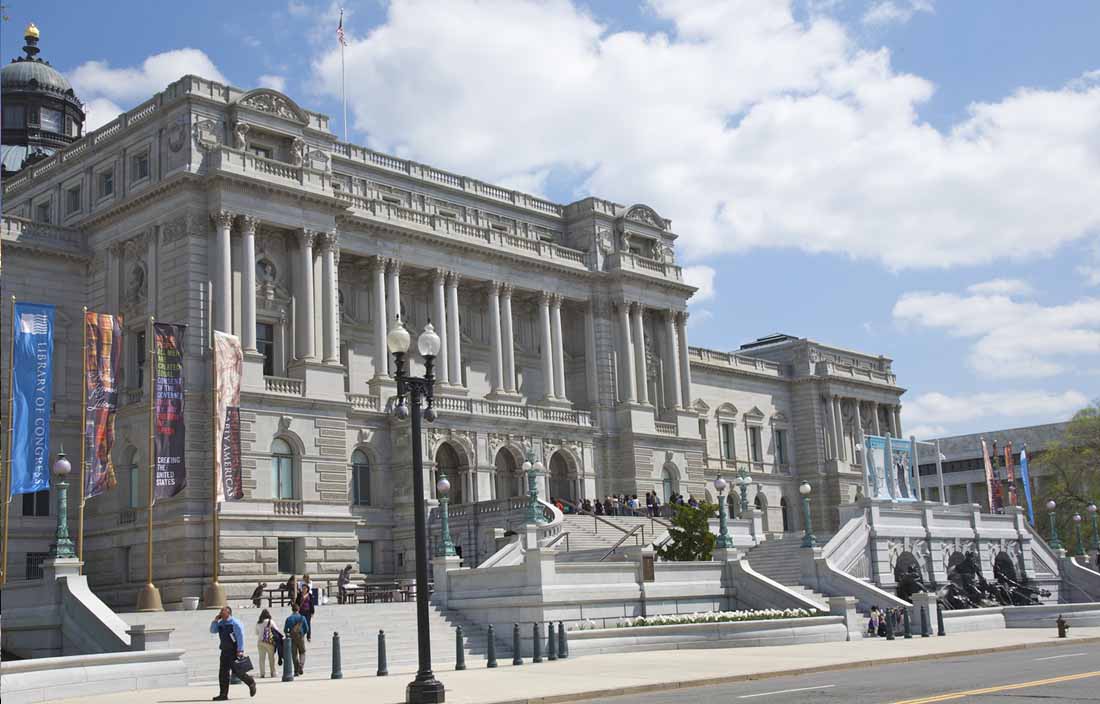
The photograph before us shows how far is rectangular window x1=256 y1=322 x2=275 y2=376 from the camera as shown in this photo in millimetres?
56406

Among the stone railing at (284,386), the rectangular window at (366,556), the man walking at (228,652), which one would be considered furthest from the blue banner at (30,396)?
the rectangular window at (366,556)

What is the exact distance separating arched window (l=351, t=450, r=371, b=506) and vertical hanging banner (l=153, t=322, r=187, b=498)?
1495cm

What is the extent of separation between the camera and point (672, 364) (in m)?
76.1

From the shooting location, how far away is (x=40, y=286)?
5631 cm

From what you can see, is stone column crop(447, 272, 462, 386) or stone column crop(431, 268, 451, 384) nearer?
stone column crop(431, 268, 451, 384)

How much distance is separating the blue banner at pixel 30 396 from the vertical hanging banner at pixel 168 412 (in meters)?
7.23

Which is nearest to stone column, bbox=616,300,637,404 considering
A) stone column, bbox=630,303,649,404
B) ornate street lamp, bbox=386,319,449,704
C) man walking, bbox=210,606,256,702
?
stone column, bbox=630,303,649,404

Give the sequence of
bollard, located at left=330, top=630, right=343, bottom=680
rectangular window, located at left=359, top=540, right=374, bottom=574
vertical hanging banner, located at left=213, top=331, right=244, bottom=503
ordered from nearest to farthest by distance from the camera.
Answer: bollard, located at left=330, top=630, right=343, bottom=680, vertical hanging banner, located at left=213, top=331, right=244, bottom=503, rectangular window, located at left=359, top=540, right=374, bottom=574

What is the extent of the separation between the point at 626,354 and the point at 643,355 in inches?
54.2

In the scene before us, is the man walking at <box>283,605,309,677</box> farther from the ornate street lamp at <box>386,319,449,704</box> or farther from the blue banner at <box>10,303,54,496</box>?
the blue banner at <box>10,303,54,496</box>

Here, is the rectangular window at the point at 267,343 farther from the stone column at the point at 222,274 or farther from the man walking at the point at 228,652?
the man walking at the point at 228,652

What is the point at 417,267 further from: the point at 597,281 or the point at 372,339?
the point at 597,281

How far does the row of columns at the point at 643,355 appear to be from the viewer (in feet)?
239

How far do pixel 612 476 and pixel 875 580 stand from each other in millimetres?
19419
